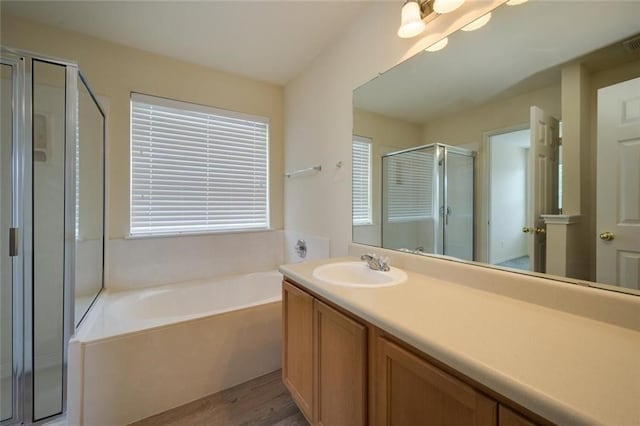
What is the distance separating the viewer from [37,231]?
1.46m

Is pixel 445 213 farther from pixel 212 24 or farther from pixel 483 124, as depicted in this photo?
pixel 212 24

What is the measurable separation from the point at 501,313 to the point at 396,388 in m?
0.40

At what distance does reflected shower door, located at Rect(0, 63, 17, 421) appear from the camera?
1.39 metres

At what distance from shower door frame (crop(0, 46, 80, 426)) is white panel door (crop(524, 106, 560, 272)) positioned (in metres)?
2.25

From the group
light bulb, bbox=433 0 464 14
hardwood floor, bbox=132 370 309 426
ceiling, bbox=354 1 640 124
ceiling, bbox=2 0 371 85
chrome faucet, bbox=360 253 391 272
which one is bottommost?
hardwood floor, bbox=132 370 309 426

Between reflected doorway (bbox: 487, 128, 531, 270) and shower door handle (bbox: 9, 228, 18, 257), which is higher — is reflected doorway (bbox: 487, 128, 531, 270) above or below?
above

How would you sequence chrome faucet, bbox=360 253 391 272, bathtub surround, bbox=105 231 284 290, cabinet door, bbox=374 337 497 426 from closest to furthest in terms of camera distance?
cabinet door, bbox=374 337 497 426
chrome faucet, bbox=360 253 391 272
bathtub surround, bbox=105 231 284 290

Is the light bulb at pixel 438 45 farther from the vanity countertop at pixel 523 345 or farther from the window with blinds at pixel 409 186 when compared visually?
the vanity countertop at pixel 523 345

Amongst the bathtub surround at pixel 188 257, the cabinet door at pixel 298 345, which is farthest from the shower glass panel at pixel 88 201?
the cabinet door at pixel 298 345

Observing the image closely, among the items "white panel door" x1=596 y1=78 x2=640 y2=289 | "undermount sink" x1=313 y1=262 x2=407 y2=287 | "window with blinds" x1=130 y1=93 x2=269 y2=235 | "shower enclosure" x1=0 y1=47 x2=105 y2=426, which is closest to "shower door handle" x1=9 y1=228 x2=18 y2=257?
"shower enclosure" x1=0 y1=47 x2=105 y2=426

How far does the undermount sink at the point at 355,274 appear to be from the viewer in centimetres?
126

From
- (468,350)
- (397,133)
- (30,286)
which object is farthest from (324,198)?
(30,286)

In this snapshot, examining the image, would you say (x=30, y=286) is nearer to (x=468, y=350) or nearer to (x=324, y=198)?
(x=324, y=198)

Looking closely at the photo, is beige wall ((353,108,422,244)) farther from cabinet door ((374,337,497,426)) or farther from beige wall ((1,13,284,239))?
beige wall ((1,13,284,239))
